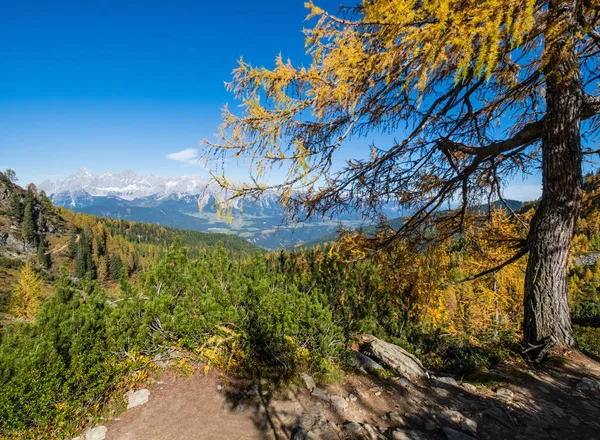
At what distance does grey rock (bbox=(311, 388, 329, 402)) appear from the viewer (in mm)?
4176

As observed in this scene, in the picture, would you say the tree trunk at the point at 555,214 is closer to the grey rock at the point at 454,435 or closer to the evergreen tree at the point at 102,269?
the grey rock at the point at 454,435

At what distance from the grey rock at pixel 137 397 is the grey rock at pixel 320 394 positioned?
2536mm

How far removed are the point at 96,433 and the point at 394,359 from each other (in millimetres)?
4820

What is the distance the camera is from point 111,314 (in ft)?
13.9

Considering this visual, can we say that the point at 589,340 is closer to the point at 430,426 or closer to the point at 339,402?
the point at 430,426

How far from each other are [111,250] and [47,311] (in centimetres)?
12532

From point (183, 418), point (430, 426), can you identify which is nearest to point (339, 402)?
point (430, 426)

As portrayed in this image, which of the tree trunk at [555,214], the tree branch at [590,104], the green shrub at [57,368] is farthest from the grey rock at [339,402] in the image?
the tree branch at [590,104]

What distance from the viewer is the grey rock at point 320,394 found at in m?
4.18

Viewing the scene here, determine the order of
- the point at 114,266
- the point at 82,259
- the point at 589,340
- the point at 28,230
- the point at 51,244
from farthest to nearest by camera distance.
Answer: the point at 51,244
the point at 28,230
the point at 114,266
the point at 82,259
the point at 589,340

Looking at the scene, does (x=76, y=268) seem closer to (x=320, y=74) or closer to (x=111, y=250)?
(x=111, y=250)

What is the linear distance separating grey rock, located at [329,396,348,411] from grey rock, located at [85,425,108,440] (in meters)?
3.02

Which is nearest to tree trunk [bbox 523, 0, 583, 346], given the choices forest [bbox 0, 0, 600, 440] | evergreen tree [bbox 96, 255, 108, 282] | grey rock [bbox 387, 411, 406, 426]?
forest [bbox 0, 0, 600, 440]

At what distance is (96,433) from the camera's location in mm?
3533
